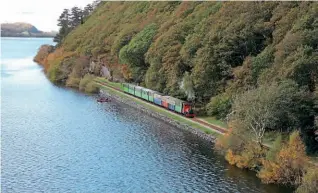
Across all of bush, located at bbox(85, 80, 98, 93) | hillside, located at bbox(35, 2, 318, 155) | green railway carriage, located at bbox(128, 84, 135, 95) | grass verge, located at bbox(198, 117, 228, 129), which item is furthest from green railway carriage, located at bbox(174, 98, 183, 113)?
bush, located at bbox(85, 80, 98, 93)

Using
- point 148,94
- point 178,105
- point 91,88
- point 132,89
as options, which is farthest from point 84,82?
point 178,105

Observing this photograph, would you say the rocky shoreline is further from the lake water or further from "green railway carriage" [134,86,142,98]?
"green railway carriage" [134,86,142,98]

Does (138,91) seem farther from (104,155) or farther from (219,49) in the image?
(104,155)

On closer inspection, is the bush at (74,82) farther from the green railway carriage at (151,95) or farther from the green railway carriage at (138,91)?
the green railway carriage at (151,95)

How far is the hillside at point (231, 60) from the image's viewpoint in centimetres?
5188

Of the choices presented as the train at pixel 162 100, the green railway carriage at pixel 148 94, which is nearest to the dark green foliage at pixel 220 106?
the train at pixel 162 100

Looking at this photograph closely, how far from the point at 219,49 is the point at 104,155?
27.4 m

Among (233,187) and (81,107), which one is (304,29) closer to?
(233,187)

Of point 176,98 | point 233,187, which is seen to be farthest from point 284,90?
point 176,98

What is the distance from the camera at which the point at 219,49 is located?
74.2 m

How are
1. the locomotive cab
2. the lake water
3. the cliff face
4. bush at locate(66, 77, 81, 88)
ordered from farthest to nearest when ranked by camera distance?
bush at locate(66, 77, 81, 88)
the locomotive cab
the cliff face
the lake water

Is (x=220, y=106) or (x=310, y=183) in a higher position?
(x=220, y=106)

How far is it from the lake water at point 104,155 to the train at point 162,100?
382 cm

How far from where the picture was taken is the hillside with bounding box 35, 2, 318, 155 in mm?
51875
